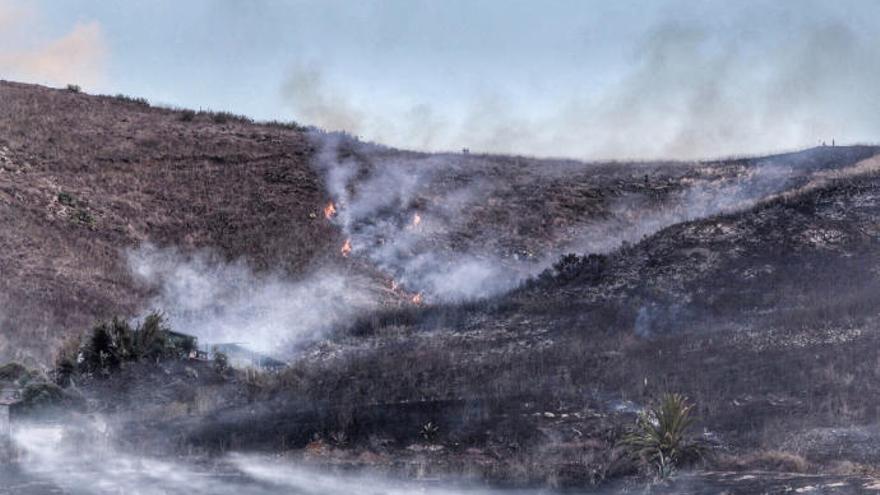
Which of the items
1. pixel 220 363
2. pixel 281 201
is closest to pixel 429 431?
pixel 220 363

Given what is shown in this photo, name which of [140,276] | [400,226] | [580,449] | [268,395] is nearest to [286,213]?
[400,226]

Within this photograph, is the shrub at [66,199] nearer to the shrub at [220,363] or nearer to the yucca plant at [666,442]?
the shrub at [220,363]

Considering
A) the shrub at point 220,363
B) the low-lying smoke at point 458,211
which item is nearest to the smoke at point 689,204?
the low-lying smoke at point 458,211

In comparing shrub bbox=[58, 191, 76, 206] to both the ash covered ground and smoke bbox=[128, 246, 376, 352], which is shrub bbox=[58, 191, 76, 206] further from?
smoke bbox=[128, 246, 376, 352]

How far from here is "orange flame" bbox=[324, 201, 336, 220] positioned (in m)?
54.5

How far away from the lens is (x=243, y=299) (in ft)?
145

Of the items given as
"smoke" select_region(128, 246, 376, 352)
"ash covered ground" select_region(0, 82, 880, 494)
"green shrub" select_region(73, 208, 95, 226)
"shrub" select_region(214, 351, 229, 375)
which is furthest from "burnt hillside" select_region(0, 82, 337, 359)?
"shrub" select_region(214, 351, 229, 375)

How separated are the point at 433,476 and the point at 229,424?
6.85m

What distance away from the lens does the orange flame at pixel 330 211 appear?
179ft

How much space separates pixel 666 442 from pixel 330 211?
37.2m

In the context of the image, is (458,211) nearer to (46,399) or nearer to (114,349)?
(114,349)

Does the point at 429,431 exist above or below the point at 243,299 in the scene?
below

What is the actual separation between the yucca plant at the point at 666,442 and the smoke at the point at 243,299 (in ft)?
61.6

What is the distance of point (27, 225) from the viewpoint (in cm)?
4528
